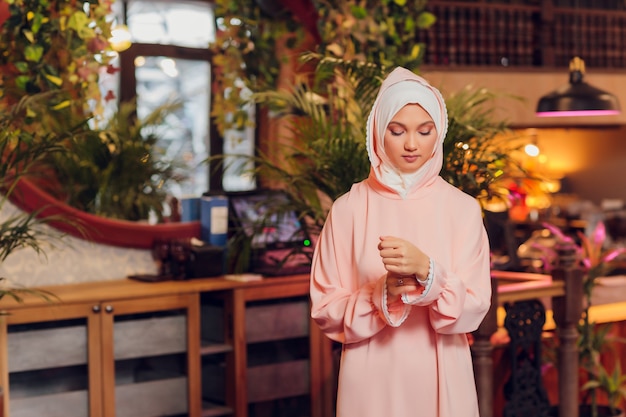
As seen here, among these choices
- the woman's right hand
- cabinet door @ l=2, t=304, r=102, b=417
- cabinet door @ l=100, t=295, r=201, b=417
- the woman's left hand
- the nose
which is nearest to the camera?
the woman's left hand

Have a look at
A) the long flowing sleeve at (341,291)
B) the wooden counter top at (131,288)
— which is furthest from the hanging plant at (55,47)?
the long flowing sleeve at (341,291)

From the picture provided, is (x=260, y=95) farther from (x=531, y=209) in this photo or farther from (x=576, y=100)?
(x=531, y=209)

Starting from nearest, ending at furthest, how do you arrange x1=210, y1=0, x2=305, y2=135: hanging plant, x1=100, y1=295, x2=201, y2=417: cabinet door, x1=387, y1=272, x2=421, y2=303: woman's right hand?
1. x1=387, y1=272, x2=421, y2=303: woman's right hand
2. x1=100, y1=295, x2=201, y2=417: cabinet door
3. x1=210, y1=0, x2=305, y2=135: hanging plant

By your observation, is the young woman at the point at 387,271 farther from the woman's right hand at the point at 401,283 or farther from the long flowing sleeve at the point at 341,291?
the woman's right hand at the point at 401,283

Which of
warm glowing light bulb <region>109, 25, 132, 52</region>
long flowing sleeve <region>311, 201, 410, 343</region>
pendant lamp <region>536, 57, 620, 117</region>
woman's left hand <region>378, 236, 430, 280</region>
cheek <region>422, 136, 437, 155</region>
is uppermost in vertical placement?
warm glowing light bulb <region>109, 25, 132, 52</region>

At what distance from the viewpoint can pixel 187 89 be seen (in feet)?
32.7

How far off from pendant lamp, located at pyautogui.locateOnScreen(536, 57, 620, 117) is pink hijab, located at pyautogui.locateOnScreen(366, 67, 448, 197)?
11.2 ft

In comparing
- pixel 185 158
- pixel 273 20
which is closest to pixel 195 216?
pixel 273 20

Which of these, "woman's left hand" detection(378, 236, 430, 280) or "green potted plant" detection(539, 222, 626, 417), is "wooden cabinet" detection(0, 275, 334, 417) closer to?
"green potted plant" detection(539, 222, 626, 417)

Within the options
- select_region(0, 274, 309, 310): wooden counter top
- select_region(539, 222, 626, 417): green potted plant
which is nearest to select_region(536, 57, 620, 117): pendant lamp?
select_region(539, 222, 626, 417): green potted plant

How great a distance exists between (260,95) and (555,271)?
1610 millimetres

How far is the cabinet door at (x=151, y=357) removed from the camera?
4.04 metres

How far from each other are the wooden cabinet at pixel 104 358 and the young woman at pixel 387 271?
1.55 metres

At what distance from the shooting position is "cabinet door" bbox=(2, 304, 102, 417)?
12.6ft
